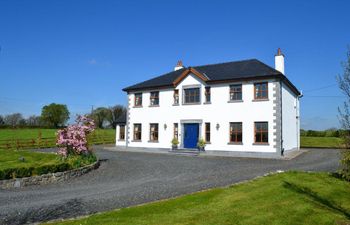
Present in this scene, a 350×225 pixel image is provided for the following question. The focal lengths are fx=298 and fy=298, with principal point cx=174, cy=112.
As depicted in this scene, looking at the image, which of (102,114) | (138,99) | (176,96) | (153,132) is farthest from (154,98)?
(102,114)

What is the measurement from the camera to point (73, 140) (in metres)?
19.0

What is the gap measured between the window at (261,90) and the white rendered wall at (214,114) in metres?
0.31

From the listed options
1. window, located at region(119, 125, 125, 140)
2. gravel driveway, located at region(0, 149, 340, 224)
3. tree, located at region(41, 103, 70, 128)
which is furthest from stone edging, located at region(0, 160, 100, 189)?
tree, located at region(41, 103, 70, 128)

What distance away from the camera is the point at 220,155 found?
25719 mm

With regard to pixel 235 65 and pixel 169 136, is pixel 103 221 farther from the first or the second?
pixel 235 65

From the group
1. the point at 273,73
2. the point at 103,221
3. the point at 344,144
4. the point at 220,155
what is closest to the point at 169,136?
the point at 220,155

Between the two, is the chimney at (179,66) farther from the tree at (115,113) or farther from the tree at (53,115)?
the tree at (53,115)

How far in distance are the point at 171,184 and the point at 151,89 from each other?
19150 mm

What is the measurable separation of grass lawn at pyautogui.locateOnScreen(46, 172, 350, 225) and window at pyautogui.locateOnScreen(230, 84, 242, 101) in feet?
48.9

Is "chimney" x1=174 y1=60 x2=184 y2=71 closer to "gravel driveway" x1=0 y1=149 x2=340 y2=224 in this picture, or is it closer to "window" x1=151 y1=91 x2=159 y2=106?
"window" x1=151 y1=91 x2=159 y2=106

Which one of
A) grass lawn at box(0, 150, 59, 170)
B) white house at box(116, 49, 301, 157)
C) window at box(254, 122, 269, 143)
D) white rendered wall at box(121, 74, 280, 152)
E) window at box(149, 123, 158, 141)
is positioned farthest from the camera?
window at box(149, 123, 158, 141)

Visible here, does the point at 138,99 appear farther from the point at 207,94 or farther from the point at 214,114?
the point at 214,114

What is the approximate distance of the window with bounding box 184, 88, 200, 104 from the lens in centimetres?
2848

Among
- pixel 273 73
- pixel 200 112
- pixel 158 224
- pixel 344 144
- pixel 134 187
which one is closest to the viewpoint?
pixel 158 224
